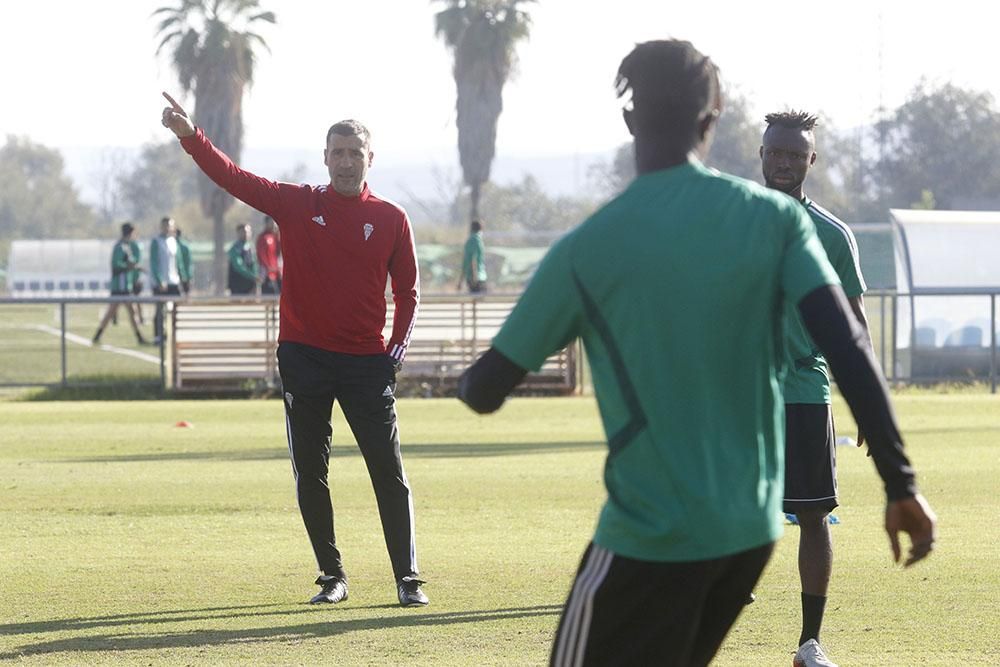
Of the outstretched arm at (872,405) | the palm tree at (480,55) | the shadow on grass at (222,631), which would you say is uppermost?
the palm tree at (480,55)

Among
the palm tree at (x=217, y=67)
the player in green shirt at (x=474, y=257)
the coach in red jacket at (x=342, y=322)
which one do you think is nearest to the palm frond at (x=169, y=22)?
the palm tree at (x=217, y=67)

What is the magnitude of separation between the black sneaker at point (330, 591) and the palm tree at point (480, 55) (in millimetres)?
51299

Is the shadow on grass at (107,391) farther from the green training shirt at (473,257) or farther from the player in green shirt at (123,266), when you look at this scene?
the green training shirt at (473,257)

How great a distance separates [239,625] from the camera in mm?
7691

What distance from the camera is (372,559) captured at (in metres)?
9.61

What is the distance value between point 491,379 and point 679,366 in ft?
1.36

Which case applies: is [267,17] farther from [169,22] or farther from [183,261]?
[183,261]

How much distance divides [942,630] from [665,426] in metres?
4.15

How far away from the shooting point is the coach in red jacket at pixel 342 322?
799cm

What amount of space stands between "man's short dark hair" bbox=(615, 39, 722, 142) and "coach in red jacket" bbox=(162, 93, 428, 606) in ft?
13.6

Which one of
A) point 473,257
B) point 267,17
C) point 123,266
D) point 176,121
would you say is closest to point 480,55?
point 267,17

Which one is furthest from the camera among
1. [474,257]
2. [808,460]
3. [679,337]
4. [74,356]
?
[474,257]

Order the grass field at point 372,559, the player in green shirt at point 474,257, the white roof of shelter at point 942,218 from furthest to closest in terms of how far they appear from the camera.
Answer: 1. the player in green shirt at point 474,257
2. the white roof of shelter at point 942,218
3. the grass field at point 372,559

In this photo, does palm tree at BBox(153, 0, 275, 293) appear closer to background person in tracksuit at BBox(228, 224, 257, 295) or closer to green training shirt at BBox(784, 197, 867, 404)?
background person in tracksuit at BBox(228, 224, 257, 295)
